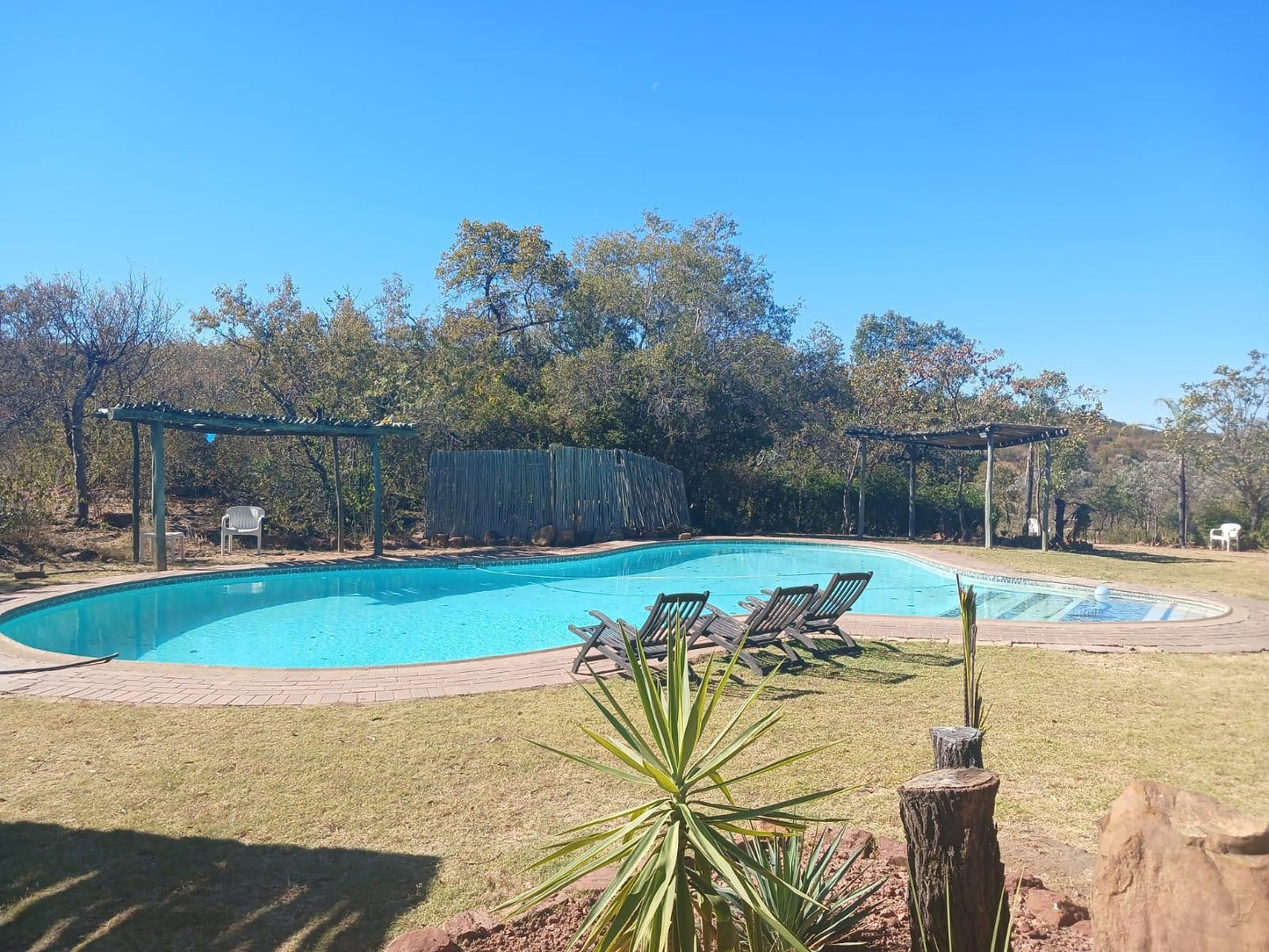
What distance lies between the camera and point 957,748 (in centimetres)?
239

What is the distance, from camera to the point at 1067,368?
75.8 feet

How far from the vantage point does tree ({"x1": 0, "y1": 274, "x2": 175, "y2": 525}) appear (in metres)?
15.0

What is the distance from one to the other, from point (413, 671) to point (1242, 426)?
791 inches

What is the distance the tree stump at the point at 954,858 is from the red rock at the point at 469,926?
1256mm

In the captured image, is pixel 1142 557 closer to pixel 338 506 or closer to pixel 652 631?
pixel 652 631

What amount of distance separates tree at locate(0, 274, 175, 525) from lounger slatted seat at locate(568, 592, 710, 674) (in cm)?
1283

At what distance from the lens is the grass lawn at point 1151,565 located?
1163 cm

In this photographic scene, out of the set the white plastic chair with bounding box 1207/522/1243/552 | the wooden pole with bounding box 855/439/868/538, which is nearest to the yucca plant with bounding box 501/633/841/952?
the wooden pole with bounding box 855/439/868/538

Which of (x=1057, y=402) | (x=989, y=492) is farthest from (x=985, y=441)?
(x=1057, y=402)

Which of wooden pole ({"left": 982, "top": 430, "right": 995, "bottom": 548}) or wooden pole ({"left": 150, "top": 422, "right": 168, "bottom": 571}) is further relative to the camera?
wooden pole ({"left": 982, "top": 430, "right": 995, "bottom": 548})

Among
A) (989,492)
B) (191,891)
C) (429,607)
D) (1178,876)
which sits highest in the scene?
(989,492)

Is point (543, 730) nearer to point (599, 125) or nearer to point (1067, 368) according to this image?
point (599, 125)

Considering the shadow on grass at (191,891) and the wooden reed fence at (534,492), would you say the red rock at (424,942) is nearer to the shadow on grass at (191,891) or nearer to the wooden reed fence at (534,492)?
the shadow on grass at (191,891)

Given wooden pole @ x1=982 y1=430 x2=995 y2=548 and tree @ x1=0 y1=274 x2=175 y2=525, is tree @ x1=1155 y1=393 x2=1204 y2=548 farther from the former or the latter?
tree @ x1=0 y1=274 x2=175 y2=525
